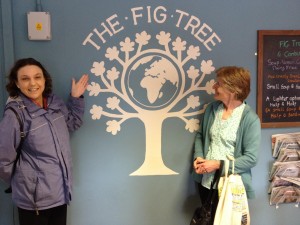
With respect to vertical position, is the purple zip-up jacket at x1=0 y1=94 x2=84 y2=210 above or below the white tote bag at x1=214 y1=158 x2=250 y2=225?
above

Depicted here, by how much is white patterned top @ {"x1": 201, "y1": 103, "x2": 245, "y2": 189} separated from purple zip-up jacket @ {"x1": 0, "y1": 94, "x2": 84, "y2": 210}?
87cm

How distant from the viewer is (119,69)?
2.14 m

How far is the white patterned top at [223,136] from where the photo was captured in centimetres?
190

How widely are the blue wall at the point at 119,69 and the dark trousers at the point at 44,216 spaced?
30cm

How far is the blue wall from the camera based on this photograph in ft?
6.76

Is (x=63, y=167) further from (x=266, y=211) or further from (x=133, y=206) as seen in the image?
(x=266, y=211)

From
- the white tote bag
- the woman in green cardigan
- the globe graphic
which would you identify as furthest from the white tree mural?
the white tote bag

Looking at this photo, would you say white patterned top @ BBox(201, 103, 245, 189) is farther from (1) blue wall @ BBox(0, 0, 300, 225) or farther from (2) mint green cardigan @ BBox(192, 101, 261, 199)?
(1) blue wall @ BBox(0, 0, 300, 225)

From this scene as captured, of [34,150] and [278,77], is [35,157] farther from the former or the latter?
[278,77]

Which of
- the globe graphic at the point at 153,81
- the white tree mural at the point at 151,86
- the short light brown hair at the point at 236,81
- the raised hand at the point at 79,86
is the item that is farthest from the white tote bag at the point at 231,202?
the raised hand at the point at 79,86

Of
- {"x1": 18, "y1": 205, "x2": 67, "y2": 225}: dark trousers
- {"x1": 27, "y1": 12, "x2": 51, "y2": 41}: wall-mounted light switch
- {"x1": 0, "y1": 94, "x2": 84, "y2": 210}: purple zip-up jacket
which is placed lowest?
{"x1": 18, "y1": 205, "x2": 67, "y2": 225}: dark trousers

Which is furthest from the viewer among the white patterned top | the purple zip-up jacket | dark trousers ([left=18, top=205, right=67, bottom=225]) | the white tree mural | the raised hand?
the white tree mural

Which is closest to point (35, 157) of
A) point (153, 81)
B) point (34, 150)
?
point (34, 150)

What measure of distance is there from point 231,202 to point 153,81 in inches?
36.3
